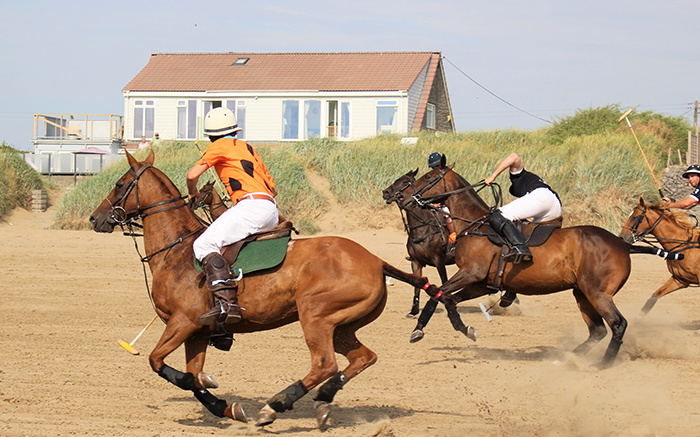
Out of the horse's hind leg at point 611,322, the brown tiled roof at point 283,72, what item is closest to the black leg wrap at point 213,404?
the horse's hind leg at point 611,322

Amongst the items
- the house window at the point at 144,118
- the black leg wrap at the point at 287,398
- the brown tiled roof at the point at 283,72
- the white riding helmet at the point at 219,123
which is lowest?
the black leg wrap at the point at 287,398

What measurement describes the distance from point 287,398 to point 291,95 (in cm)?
2848

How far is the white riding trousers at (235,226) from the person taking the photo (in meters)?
5.91

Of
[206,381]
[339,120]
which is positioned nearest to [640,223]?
[206,381]

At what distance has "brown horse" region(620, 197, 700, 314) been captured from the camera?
10.1m

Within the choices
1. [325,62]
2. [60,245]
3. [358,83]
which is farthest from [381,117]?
[60,245]

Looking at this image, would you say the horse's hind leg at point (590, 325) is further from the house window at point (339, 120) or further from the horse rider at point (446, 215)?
the house window at point (339, 120)

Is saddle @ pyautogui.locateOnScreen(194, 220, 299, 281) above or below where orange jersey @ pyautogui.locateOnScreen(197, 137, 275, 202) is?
below

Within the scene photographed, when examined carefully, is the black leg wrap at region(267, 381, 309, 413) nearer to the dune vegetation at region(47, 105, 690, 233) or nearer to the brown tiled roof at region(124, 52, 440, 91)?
the dune vegetation at region(47, 105, 690, 233)

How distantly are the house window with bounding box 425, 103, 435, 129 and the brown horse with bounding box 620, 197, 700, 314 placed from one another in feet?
83.9

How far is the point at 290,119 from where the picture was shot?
33.6 meters

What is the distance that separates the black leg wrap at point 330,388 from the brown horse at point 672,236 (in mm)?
6064

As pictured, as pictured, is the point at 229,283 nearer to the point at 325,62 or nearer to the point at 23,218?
the point at 23,218

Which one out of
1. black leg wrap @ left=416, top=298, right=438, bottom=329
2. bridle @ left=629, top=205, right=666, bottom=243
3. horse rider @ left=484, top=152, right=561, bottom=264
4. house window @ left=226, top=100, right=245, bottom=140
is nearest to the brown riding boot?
black leg wrap @ left=416, top=298, right=438, bottom=329
